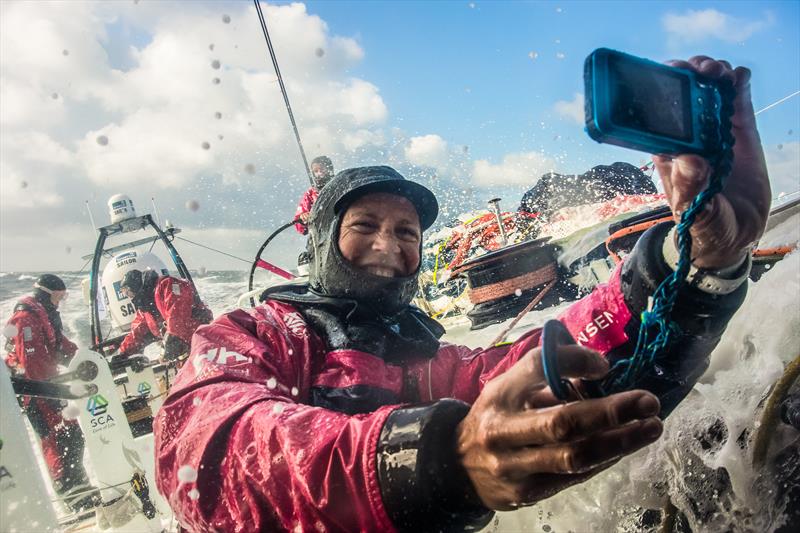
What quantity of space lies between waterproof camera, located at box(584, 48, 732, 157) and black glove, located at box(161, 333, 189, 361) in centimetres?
665

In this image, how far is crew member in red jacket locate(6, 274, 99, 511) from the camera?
6.54m

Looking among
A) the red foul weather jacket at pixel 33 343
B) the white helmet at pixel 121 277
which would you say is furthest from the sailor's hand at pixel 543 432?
the white helmet at pixel 121 277

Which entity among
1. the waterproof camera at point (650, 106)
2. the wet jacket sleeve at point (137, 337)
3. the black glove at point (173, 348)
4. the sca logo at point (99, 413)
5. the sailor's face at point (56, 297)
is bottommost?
the sca logo at point (99, 413)

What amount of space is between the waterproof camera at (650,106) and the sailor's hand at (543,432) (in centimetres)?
43

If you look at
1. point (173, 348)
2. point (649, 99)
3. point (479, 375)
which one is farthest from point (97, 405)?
point (649, 99)

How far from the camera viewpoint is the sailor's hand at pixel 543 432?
2.26ft

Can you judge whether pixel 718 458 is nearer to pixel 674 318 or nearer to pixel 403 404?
pixel 674 318

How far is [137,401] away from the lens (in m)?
6.00

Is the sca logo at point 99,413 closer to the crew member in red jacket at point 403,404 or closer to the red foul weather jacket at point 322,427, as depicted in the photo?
the crew member in red jacket at point 403,404

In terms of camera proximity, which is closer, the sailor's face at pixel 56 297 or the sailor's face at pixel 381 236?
the sailor's face at pixel 381 236

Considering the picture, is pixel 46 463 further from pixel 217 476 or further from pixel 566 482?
pixel 566 482

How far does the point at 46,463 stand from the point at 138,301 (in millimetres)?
2768

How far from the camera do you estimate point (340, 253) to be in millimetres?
2158

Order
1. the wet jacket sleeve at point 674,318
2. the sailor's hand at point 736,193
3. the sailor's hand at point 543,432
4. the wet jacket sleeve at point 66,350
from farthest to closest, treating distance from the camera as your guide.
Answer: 1. the wet jacket sleeve at point 66,350
2. the wet jacket sleeve at point 674,318
3. the sailor's hand at point 736,193
4. the sailor's hand at point 543,432
